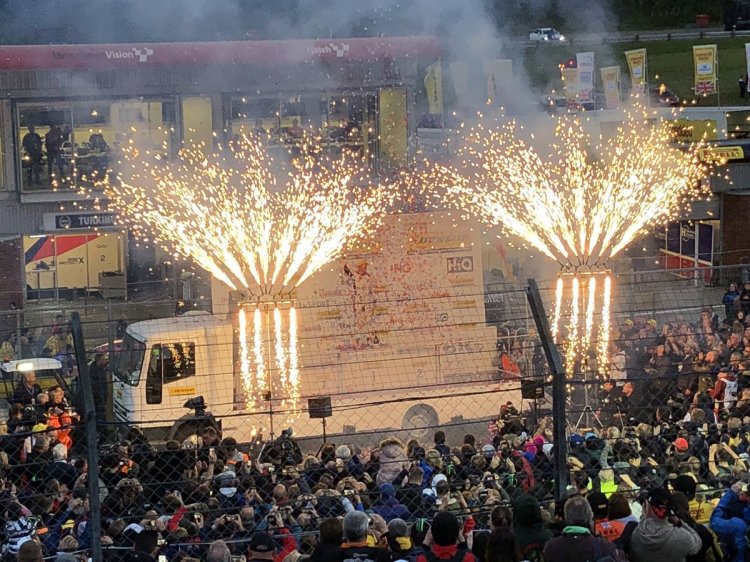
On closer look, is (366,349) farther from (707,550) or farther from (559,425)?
(707,550)

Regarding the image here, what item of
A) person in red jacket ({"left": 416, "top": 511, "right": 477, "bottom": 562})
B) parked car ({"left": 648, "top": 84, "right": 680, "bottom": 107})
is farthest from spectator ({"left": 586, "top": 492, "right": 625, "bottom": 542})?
parked car ({"left": 648, "top": 84, "right": 680, "bottom": 107})

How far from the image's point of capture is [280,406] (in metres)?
12.6

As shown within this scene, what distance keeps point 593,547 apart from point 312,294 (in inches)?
355

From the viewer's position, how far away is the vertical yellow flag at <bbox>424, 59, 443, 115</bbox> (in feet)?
77.8

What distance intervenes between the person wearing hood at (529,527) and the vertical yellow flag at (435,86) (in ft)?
59.5

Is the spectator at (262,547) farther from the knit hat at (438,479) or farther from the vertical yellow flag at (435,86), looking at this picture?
the vertical yellow flag at (435,86)

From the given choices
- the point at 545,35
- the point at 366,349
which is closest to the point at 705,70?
the point at 545,35

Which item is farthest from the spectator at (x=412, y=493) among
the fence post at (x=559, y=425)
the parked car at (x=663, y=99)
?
the parked car at (x=663, y=99)

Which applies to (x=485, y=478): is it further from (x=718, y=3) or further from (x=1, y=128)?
(x=718, y=3)

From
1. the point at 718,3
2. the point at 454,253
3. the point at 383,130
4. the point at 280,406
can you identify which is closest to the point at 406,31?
the point at 383,130

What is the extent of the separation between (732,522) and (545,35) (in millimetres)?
41113

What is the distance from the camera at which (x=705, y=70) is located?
31984 millimetres

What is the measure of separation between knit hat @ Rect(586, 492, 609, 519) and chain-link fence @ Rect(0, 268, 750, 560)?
0.56 ft

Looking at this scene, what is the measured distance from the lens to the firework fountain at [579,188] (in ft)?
57.3
